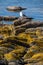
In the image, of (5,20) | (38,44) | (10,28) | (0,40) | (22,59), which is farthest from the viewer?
(5,20)

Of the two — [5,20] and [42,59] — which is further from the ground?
[5,20]

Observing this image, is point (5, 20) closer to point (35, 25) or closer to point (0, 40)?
point (35, 25)

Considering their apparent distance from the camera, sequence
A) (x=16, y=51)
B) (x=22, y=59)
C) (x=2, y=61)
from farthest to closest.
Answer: (x=16, y=51) → (x=22, y=59) → (x=2, y=61)

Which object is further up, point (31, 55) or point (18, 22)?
point (18, 22)

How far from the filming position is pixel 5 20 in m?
27.4

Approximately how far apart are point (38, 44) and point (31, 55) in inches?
65.4

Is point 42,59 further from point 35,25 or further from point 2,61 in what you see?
point 35,25

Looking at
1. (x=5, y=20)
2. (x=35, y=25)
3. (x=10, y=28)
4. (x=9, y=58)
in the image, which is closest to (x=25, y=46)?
(x=9, y=58)

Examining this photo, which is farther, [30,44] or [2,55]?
[30,44]

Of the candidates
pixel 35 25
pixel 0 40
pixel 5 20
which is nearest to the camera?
pixel 0 40

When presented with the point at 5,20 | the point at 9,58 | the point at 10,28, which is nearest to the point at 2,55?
the point at 9,58

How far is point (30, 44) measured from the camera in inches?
651

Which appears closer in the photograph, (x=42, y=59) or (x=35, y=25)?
(x=42, y=59)

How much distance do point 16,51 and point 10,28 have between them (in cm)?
706
